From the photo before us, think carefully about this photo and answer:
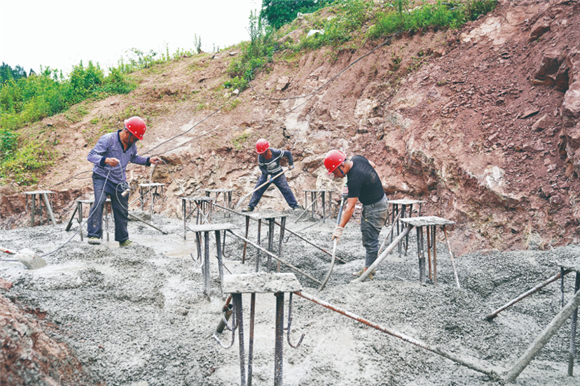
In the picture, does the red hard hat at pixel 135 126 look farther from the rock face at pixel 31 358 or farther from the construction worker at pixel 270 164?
the rock face at pixel 31 358

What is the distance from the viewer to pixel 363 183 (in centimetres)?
427

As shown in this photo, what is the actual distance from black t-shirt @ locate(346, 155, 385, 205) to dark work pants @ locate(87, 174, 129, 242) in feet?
11.8

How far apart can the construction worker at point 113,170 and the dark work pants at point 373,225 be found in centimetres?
354

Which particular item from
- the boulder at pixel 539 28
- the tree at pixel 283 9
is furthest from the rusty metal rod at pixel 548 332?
the tree at pixel 283 9

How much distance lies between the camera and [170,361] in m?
2.41

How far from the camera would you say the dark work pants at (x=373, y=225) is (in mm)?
4375

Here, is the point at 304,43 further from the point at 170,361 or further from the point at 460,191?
the point at 170,361

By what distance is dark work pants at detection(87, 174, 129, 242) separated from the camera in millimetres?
5113

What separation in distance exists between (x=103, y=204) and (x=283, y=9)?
720 inches

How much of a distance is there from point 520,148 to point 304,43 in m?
8.80

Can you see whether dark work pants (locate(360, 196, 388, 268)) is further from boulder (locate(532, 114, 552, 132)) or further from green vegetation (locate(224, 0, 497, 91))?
green vegetation (locate(224, 0, 497, 91))

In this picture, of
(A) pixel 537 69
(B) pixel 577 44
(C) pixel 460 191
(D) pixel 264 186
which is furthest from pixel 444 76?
(D) pixel 264 186

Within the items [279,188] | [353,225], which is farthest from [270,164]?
A: [353,225]

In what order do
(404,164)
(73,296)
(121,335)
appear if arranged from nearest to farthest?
(121,335) < (73,296) < (404,164)
